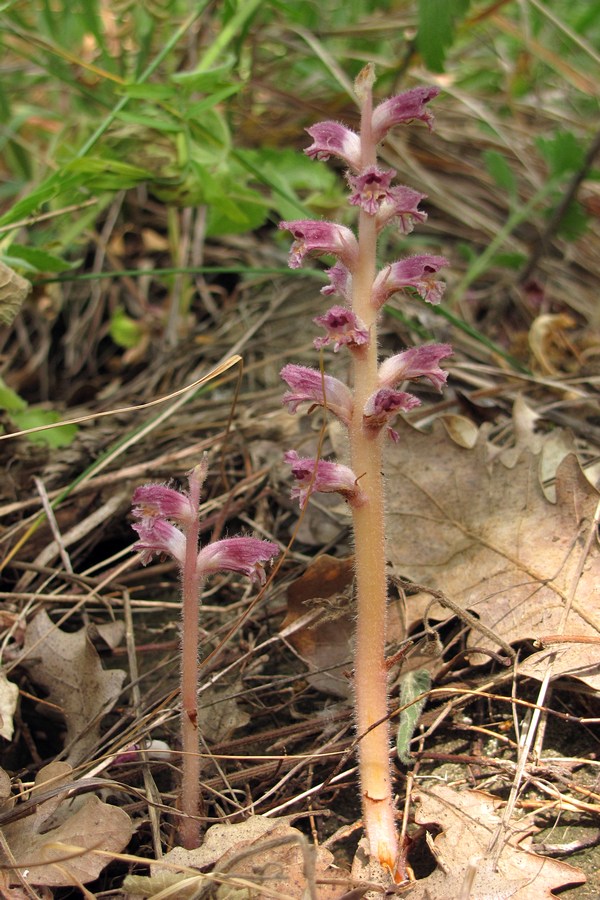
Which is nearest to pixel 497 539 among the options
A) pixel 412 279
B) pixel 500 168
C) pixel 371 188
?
pixel 412 279

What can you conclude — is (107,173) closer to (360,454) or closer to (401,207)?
(401,207)

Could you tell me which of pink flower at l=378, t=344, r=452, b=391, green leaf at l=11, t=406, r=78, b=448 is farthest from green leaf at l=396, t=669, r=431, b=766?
green leaf at l=11, t=406, r=78, b=448

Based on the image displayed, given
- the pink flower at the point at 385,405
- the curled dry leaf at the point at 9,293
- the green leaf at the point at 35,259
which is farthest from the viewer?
the green leaf at the point at 35,259

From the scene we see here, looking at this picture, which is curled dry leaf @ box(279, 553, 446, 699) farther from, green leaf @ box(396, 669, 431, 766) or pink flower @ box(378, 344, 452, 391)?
pink flower @ box(378, 344, 452, 391)

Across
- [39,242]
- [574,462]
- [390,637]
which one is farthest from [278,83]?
[390,637]

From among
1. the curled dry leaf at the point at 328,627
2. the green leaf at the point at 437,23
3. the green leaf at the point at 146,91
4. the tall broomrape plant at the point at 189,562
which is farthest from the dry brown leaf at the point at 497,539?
the green leaf at the point at 437,23

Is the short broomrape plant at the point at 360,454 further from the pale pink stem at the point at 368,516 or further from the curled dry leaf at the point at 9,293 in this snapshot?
the curled dry leaf at the point at 9,293

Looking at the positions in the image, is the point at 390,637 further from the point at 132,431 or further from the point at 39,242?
the point at 39,242
